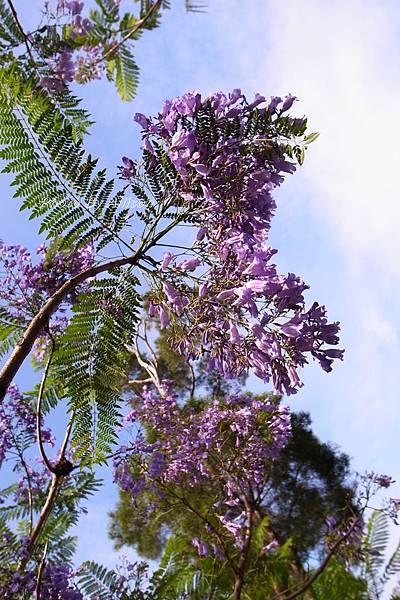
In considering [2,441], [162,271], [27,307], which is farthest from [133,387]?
[162,271]

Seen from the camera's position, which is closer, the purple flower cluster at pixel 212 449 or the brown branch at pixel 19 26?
the brown branch at pixel 19 26

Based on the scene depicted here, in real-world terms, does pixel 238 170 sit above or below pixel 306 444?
below

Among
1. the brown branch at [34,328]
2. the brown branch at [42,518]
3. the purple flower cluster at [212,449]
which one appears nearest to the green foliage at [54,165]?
the brown branch at [34,328]

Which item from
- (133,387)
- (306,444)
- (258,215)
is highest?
(306,444)

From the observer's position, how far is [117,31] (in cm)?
113

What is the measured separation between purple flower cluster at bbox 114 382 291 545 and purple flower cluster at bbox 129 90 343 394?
2.34 metres

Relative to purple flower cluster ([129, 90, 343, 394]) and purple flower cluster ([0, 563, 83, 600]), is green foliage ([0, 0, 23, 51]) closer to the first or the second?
purple flower cluster ([129, 90, 343, 394])

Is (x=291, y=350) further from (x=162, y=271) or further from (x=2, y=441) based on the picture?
(x=2, y=441)

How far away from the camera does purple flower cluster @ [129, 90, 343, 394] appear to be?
1.74 metres

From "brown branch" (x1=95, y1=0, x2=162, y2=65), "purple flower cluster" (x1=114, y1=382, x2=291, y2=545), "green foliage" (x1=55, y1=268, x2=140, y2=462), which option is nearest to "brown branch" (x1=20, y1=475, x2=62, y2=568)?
"green foliage" (x1=55, y1=268, x2=140, y2=462)

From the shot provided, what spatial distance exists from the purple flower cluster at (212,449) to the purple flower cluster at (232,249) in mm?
2343

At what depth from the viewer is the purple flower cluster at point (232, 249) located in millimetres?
1742

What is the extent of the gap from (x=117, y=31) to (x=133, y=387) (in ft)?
33.6

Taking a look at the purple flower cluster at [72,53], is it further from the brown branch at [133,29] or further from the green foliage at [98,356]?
the green foliage at [98,356]
